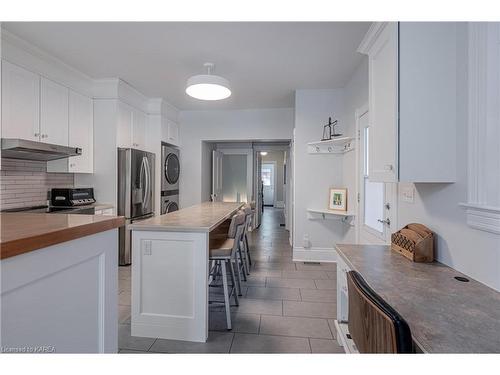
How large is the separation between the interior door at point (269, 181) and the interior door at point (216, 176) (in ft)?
19.5

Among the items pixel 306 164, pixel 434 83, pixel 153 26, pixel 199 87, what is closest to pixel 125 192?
pixel 199 87

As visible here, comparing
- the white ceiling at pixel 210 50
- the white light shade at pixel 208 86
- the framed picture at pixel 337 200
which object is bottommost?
the framed picture at pixel 337 200

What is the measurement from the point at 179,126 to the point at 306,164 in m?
2.85

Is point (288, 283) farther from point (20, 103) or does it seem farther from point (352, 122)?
point (20, 103)

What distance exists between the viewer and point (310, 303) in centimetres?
266

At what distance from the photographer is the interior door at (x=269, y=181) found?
40.0 ft

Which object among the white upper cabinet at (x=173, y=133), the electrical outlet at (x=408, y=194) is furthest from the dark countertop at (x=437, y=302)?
the white upper cabinet at (x=173, y=133)

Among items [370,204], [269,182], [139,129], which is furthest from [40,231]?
[269,182]

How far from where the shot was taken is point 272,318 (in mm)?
2365

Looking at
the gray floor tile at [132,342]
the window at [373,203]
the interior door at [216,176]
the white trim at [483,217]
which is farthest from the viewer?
the interior door at [216,176]

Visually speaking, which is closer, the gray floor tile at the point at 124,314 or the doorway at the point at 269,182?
the gray floor tile at the point at 124,314

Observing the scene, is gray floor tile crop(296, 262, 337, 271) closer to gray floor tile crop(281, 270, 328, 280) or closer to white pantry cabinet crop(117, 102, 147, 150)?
gray floor tile crop(281, 270, 328, 280)

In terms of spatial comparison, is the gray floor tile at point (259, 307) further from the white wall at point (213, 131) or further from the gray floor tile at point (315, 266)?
the white wall at point (213, 131)

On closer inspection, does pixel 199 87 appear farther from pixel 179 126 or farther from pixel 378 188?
pixel 179 126
